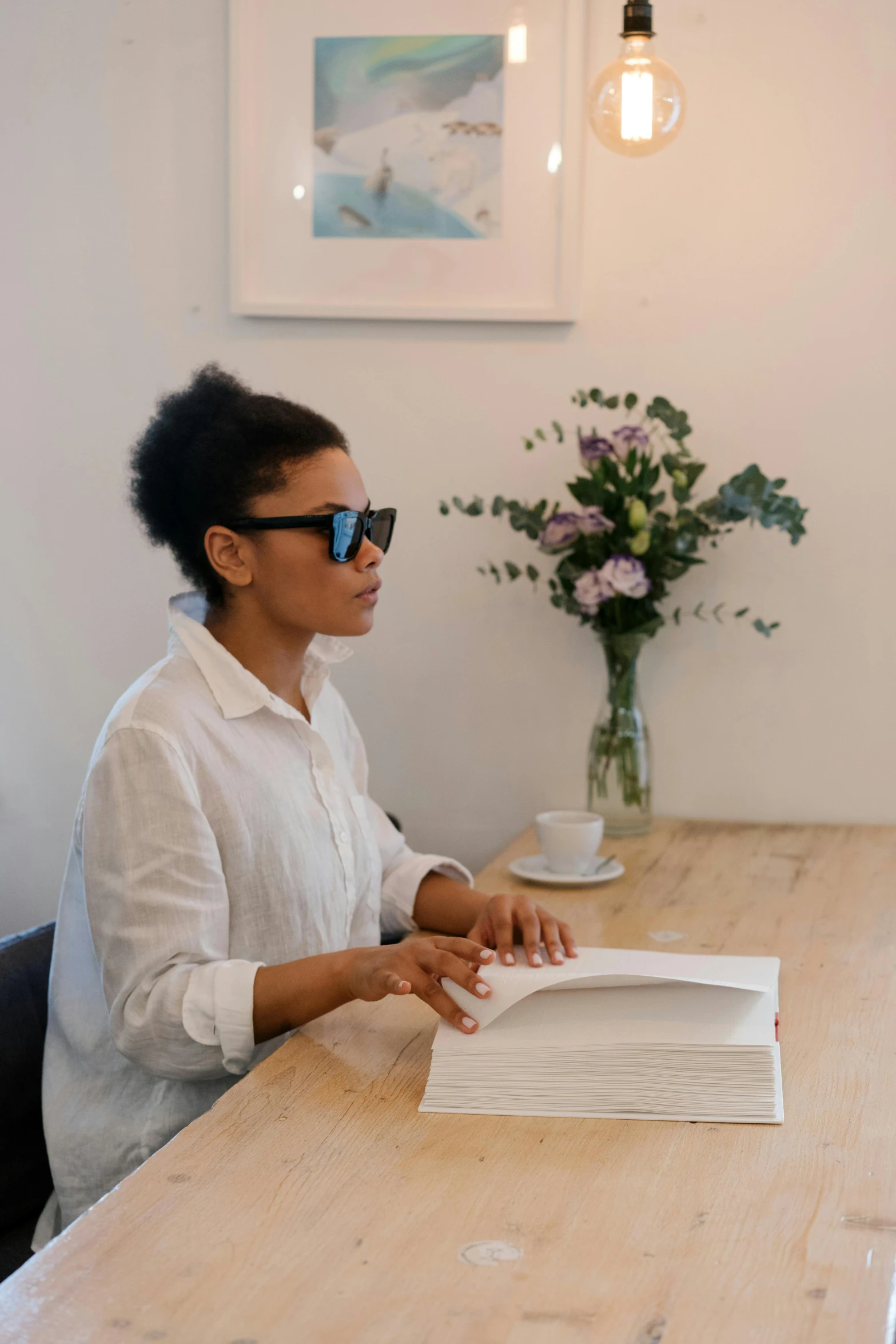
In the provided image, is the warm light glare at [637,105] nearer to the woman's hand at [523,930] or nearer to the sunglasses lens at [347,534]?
the sunglasses lens at [347,534]

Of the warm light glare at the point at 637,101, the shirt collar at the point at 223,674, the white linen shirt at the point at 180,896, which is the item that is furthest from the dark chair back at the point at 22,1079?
the warm light glare at the point at 637,101

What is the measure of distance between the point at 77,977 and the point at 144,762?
0.83 ft

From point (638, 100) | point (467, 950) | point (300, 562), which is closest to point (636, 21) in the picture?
point (638, 100)

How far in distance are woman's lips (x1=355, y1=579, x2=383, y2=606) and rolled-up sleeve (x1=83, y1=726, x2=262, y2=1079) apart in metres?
0.33

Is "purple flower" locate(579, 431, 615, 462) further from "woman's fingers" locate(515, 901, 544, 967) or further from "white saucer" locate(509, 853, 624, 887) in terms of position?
"woman's fingers" locate(515, 901, 544, 967)

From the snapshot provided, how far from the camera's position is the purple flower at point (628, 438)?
1960 millimetres

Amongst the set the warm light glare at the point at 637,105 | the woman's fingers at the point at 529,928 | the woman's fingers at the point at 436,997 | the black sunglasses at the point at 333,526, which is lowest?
the woman's fingers at the point at 436,997

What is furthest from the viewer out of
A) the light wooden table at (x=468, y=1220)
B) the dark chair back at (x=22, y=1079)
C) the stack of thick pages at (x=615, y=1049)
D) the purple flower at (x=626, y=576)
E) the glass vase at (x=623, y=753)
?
the glass vase at (x=623, y=753)

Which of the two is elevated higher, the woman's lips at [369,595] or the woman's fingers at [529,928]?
the woman's lips at [369,595]

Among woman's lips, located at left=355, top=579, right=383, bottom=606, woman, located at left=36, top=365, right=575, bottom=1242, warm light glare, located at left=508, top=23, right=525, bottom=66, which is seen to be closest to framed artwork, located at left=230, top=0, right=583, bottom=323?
warm light glare, located at left=508, top=23, right=525, bottom=66

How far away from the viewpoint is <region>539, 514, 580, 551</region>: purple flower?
1928 mm

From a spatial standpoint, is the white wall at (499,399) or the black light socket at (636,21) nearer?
the black light socket at (636,21)

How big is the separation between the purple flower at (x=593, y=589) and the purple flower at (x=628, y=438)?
0.68ft

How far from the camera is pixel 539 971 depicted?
3.56 feet
